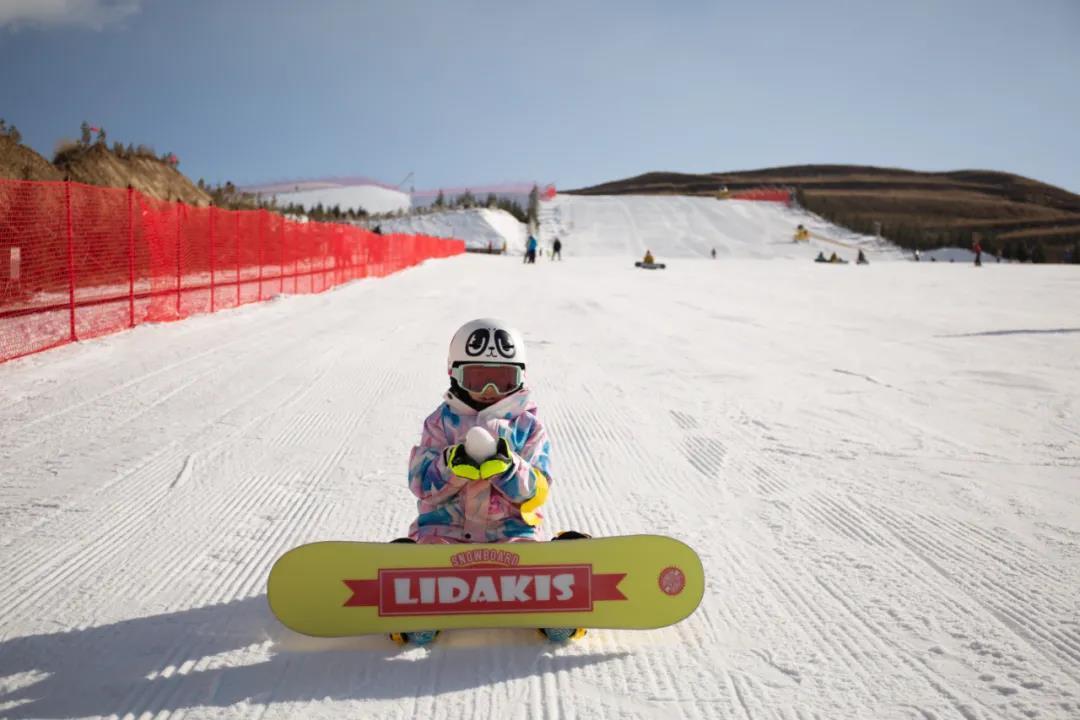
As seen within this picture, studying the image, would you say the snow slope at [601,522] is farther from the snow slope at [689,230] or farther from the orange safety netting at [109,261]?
the snow slope at [689,230]

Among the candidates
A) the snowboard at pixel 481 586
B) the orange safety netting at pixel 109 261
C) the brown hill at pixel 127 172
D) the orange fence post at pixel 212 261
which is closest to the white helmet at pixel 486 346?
the snowboard at pixel 481 586

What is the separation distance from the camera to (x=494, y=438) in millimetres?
3064

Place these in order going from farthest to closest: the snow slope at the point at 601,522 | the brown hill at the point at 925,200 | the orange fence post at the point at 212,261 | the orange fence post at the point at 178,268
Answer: the brown hill at the point at 925,200, the orange fence post at the point at 212,261, the orange fence post at the point at 178,268, the snow slope at the point at 601,522

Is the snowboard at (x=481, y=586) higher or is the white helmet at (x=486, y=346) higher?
the white helmet at (x=486, y=346)

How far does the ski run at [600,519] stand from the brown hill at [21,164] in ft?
37.2

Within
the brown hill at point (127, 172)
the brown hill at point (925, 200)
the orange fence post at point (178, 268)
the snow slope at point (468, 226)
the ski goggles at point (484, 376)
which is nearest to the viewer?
the ski goggles at point (484, 376)

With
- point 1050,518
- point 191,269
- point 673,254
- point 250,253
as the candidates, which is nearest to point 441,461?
point 1050,518

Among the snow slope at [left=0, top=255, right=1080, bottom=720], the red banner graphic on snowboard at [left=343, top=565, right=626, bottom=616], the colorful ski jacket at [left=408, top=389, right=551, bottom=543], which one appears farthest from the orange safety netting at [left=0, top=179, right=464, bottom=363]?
the red banner graphic on snowboard at [left=343, top=565, right=626, bottom=616]

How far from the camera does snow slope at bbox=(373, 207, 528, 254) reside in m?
65.1

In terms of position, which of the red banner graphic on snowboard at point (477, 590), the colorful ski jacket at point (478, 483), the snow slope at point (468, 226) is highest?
the snow slope at point (468, 226)

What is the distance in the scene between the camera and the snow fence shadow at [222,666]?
2.53 m

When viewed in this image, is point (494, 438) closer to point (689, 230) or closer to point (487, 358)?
point (487, 358)

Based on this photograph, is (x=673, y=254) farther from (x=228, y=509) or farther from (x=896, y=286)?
(x=228, y=509)

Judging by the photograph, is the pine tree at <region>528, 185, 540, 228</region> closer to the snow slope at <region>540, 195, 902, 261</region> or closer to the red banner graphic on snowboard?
the snow slope at <region>540, 195, 902, 261</region>
